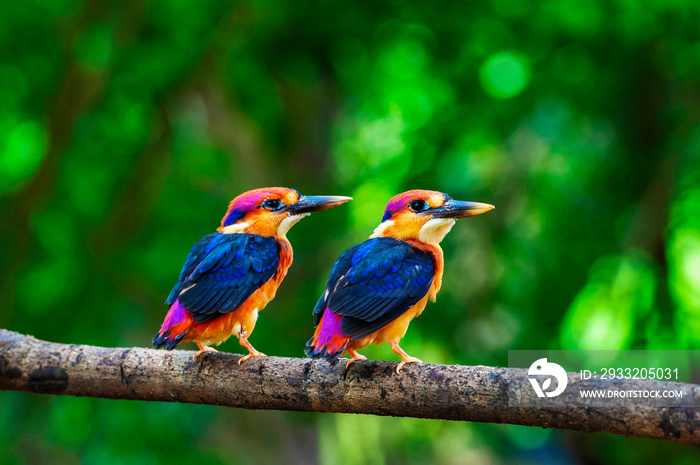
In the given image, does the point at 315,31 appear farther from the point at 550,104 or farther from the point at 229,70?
the point at 550,104

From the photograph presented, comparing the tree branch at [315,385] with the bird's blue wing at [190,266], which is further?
the bird's blue wing at [190,266]

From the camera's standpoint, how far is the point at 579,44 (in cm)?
583

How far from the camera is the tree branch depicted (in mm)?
1940

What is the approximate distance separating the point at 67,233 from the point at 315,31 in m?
2.82

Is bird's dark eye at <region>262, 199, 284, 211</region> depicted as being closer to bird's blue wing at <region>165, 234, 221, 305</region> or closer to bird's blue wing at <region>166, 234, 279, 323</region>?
bird's blue wing at <region>166, 234, 279, 323</region>

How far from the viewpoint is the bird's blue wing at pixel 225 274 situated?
245cm

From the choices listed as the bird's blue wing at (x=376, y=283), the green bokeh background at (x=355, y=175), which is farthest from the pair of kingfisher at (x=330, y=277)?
the green bokeh background at (x=355, y=175)

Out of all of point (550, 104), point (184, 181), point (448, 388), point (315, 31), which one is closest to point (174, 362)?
point (448, 388)

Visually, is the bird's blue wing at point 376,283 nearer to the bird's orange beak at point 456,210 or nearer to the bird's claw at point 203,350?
the bird's orange beak at point 456,210

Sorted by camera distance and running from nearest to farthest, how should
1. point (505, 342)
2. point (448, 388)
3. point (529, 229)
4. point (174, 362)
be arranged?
1. point (448, 388)
2. point (174, 362)
3. point (505, 342)
4. point (529, 229)

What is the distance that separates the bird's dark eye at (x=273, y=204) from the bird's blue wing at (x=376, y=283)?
12.7 inches

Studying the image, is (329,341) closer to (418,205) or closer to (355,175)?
(418,205)

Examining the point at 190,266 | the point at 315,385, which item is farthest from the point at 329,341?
the point at 190,266

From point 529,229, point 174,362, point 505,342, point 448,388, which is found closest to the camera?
point 448,388
